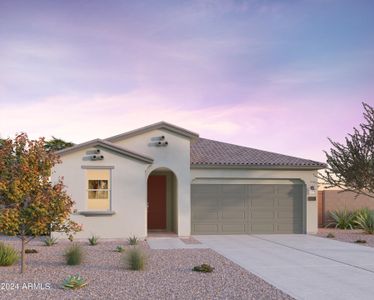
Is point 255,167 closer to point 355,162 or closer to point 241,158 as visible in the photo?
point 241,158

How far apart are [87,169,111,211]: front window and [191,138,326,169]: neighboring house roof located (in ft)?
13.0

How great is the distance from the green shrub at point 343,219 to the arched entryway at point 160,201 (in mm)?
8928

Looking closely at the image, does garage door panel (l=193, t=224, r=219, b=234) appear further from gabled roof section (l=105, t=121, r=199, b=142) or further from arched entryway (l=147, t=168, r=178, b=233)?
gabled roof section (l=105, t=121, r=199, b=142)

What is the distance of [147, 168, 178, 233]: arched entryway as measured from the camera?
22792 mm

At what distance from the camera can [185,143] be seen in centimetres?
2066

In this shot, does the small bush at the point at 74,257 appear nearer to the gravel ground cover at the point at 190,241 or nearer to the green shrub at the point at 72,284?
the green shrub at the point at 72,284

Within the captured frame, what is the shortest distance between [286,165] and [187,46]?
747cm

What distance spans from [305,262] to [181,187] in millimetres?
8021

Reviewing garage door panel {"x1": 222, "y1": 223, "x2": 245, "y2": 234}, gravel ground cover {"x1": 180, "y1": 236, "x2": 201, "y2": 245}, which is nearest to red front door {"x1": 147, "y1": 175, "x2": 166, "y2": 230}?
garage door panel {"x1": 222, "y1": 223, "x2": 245, "y2": 234}

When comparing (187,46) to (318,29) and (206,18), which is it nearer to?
(206,18)

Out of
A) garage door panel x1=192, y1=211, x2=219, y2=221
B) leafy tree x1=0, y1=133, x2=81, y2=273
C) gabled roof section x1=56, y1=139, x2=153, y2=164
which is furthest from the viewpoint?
garage door panel x1=192, y1=211, x2=219, y2=221

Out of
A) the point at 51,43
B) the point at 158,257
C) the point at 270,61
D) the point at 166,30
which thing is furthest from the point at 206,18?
the point at 158,257

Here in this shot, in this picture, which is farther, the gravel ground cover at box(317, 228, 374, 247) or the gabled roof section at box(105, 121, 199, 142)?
the gabled roof section at box(105, 121, 199, 142)

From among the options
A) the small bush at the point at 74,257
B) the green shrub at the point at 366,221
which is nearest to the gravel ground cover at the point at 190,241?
the small bush at the point at 74,257
